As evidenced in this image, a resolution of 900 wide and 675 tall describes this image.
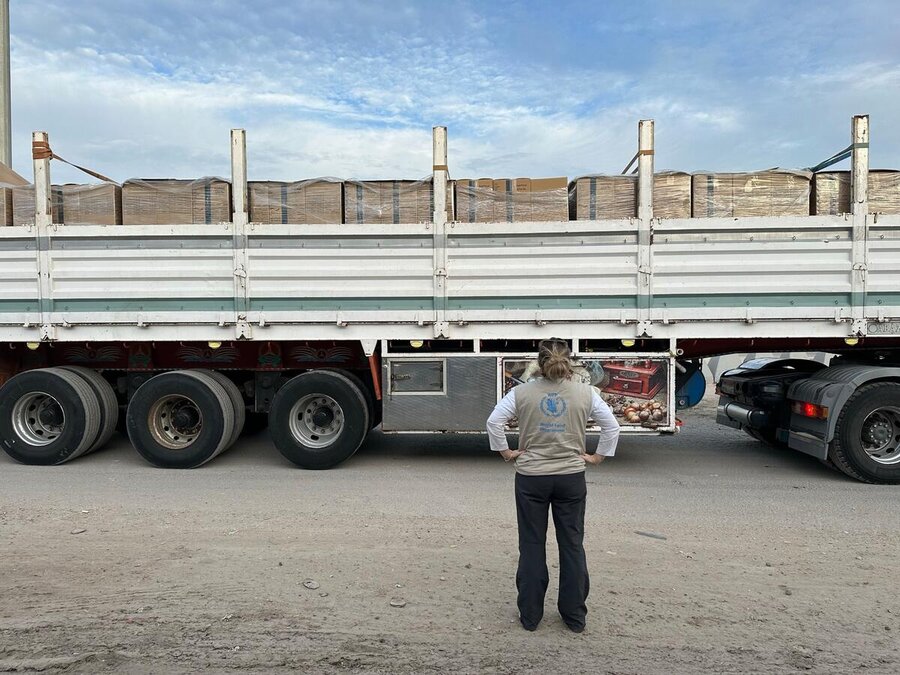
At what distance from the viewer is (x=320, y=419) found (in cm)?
696

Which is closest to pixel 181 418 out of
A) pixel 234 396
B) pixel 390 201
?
pixel 234 396

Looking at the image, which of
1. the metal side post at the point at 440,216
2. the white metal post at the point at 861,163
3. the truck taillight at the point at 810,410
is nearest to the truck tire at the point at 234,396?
the metal side post at the point at 440,216

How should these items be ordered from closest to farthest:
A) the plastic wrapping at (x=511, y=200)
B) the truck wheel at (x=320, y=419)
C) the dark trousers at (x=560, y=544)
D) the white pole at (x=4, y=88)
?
the dark trousers at (x=560, y=544) → the plastic wrapping at (x=511, y=200) → the truck wheel at (x=320, y=419) → the white pole at (x=4, y=88)

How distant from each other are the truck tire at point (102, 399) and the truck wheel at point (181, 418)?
546 millimetres

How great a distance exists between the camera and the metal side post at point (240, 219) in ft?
21.9

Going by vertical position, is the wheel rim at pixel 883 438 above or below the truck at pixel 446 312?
below

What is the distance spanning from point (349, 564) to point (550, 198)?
4.16m

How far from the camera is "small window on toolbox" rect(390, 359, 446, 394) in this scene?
269 inches

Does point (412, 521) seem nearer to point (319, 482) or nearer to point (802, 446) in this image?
point (319, 482)

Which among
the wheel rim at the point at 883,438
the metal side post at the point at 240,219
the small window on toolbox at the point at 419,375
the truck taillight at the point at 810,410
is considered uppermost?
the metal side post at the point at 240,219

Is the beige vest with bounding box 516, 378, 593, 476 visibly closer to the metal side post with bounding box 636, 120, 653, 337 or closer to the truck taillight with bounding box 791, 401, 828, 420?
the metal side post with bounding box 636, 120, 653, 337

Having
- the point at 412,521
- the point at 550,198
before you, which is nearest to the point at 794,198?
the point at 550,198

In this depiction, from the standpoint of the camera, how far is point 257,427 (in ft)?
28.9

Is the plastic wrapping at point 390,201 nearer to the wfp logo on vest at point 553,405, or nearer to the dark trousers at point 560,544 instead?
the wfp logo on vest at point 553,405
